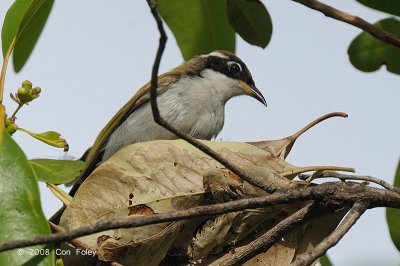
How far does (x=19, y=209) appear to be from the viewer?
8.21ft

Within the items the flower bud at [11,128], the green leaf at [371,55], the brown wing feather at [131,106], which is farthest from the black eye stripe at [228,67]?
the flower bud at [11,128]

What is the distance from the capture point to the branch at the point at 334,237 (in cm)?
214

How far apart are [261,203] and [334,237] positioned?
9.7 inches

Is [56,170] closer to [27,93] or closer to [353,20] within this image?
[27,93]

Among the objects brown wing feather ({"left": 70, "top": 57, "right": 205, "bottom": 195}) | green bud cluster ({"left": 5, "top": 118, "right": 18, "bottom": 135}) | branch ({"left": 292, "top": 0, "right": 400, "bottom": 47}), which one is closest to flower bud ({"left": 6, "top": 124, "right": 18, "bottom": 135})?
green bud cluster ({"left": 5, "top": 118, "right": 18, "bottom": 135})

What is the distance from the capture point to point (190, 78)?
18.9 feet

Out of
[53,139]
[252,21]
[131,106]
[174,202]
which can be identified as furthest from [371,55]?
[131,106]

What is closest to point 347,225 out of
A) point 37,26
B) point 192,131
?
point 37,26

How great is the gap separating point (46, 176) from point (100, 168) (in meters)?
0.37

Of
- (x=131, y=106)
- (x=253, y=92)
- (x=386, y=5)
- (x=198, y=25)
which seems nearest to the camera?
(x=386, y=5)

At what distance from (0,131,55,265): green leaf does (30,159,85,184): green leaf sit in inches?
6.7

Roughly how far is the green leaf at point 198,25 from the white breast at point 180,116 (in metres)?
0.98

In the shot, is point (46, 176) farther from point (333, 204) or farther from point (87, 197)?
point (333, 204)

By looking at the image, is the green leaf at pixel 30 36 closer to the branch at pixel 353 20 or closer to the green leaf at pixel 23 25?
the green leaf at pixel 23 25
